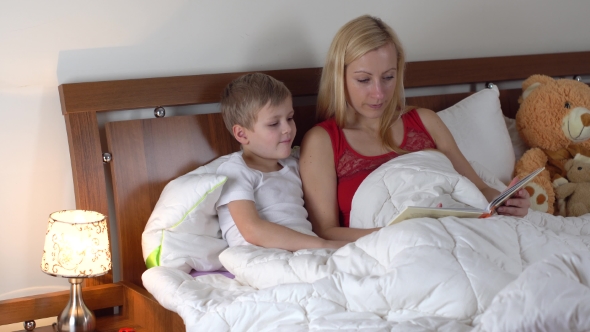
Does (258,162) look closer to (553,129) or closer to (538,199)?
(538,199)

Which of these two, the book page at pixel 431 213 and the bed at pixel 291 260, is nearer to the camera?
the bed at pixel 291 260

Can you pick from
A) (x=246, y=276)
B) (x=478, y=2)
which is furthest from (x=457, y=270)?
(x=478, y=2)

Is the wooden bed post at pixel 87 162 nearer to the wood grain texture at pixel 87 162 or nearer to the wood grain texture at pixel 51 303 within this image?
the wood grain texture at pixel 87 162

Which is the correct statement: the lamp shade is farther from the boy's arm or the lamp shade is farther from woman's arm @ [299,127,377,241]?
woman's arm @ [299,127,377,241]

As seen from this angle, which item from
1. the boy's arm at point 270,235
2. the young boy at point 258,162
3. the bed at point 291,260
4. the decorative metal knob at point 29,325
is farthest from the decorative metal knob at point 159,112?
the decorative metal knob at point 29,325

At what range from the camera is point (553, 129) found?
2.35 m

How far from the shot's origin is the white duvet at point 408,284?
3.66 ft

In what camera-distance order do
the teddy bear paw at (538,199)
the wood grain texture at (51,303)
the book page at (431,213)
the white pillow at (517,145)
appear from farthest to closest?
the white pillow at (517,145) → the teddy bear paw at (538,199) → the wood grain texture at (51,303) → the book page at (431,213)

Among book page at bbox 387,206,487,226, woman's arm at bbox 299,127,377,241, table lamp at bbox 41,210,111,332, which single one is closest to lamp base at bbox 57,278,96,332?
A: table lamp at bbox 41,210,111,332

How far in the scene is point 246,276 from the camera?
156cm

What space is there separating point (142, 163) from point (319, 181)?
485 mm

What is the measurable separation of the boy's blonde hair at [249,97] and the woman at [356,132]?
19 centimetres

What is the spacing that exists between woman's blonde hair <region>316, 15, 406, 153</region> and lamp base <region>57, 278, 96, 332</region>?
85 cm

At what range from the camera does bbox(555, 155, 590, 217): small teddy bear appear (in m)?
2.28
